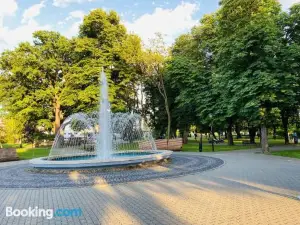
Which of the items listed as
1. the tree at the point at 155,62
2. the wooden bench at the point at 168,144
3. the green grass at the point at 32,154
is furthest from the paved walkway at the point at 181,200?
the tree at the point at 155,62

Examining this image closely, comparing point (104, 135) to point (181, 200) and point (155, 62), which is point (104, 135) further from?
point (155, 62)

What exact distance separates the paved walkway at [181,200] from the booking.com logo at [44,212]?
156 millimetres

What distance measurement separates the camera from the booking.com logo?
250 inches

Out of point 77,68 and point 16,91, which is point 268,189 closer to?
point 77,68

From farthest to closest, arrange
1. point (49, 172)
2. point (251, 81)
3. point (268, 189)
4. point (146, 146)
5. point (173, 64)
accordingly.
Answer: point (173, 64) → point (146, 146) → point (251, 81) → point (49, 172) → point (268, 189)

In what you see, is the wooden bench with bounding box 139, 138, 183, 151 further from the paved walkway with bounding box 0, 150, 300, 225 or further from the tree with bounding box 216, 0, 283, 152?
the paved walkway with bounding box 0, 150, 300, 225

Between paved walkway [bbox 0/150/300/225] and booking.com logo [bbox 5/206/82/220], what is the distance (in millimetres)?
156

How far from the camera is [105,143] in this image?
1656 centimetres

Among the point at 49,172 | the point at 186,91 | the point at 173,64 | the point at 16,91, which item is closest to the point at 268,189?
the point at 49,172

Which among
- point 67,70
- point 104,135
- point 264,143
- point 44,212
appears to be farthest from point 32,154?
point 44,212

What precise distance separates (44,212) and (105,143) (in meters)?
9.98

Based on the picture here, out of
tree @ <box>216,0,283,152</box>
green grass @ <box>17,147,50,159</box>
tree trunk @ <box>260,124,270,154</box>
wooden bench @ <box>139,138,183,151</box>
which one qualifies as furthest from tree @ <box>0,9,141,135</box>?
tree trunk @ <box>260,124,270,154</box>

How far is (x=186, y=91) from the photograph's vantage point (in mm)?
30312

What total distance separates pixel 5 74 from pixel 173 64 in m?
21.2
